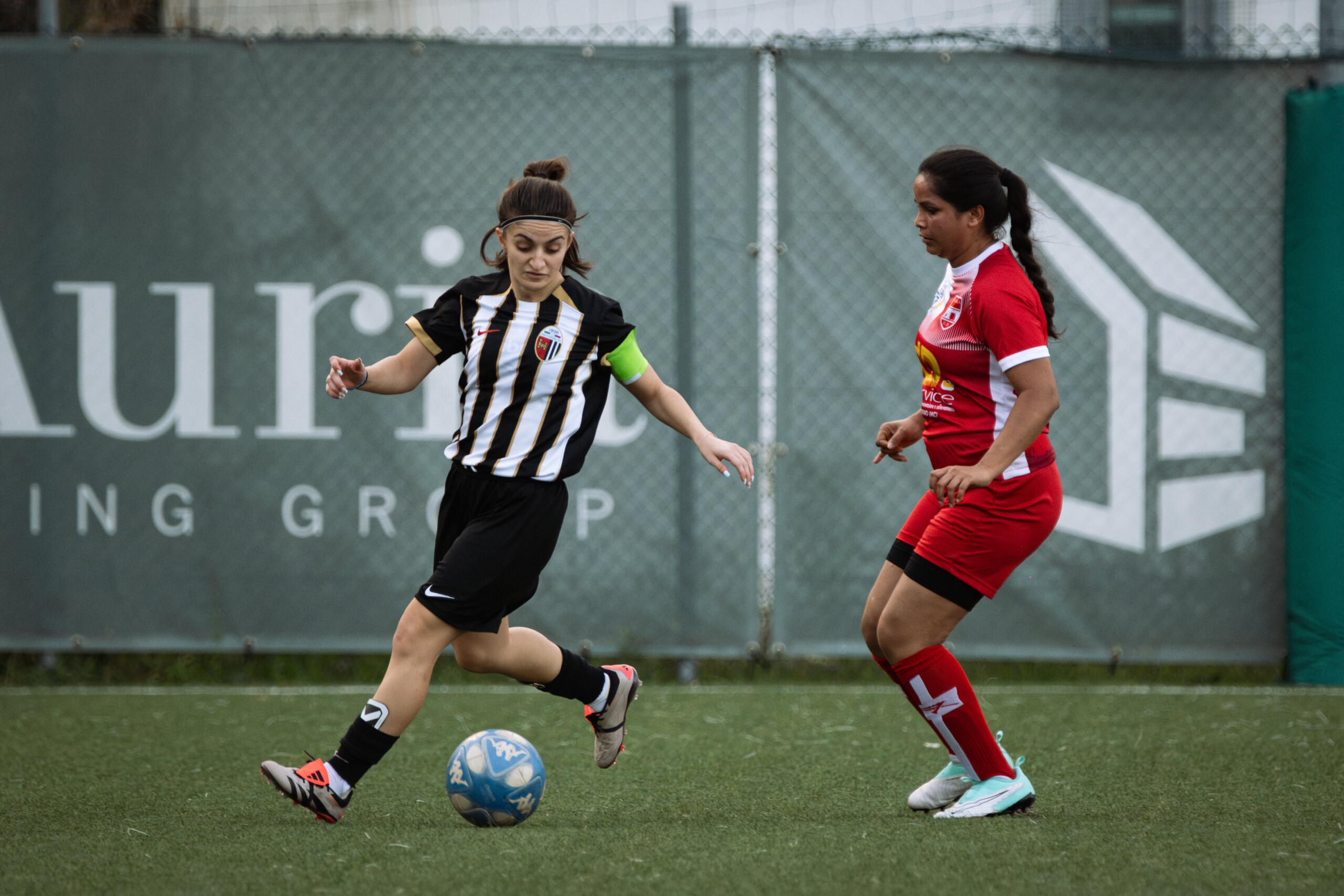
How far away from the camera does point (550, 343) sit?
→ 3.28m

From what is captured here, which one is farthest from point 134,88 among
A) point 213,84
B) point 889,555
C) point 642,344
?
point 889,555

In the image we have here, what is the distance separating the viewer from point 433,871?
2.63 metres

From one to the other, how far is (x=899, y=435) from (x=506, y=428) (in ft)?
3.90

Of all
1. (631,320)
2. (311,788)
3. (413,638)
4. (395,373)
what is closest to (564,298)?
(395,373)

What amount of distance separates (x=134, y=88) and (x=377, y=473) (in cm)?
210

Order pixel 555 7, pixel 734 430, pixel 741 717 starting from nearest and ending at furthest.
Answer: pixel 741 717 → pixel 734 430 → pixel 555 7

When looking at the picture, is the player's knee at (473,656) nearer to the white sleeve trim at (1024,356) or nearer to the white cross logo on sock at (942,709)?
the white cross logo on sock at (942,709)

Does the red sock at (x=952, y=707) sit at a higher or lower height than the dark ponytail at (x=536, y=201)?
lower

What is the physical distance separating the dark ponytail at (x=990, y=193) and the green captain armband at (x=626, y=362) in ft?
3.05

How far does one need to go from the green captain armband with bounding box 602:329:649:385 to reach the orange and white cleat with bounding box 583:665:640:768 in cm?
87

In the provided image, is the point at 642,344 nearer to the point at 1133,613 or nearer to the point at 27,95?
the point at 1133,613

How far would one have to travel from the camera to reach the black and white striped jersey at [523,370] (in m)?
3.26

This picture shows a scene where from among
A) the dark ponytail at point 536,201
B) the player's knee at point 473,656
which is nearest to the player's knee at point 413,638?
the player's knee at point 473,656

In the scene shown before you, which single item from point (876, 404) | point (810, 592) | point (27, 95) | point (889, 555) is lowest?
point (810, 592)
